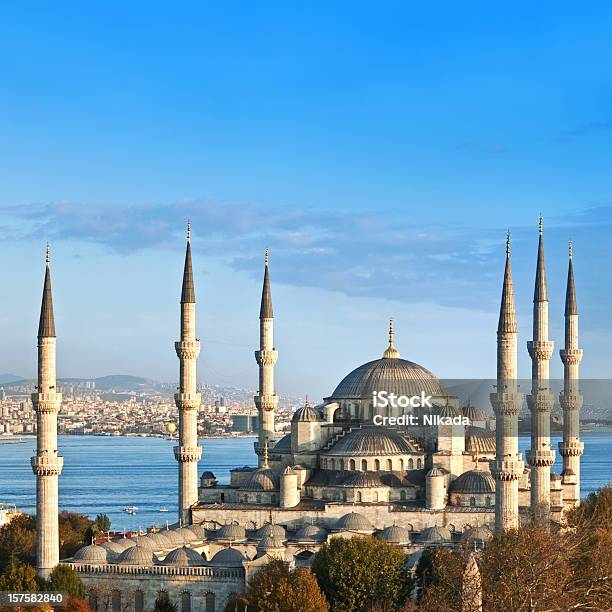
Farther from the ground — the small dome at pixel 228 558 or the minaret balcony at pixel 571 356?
the minaret balcony at pixel 571 356

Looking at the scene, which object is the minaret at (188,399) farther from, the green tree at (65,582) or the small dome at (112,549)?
the green tree at (65,582)

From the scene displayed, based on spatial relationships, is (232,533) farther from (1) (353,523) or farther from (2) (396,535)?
(2) (396,535)

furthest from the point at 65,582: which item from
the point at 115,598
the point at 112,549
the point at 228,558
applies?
the point at 228,558

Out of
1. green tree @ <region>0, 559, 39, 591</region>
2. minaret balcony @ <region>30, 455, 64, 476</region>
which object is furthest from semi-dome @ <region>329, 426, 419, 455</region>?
green tree @ <region>0, 559, 39, 591</region>

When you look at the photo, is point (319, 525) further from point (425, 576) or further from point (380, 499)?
point (425, 576)

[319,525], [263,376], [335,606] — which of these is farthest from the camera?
[263,376]

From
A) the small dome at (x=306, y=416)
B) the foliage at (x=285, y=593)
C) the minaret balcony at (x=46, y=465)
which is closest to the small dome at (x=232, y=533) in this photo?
the minaret balcony at (x=46, y=465)

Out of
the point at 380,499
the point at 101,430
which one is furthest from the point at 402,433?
the point at 101,430
